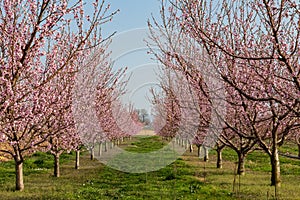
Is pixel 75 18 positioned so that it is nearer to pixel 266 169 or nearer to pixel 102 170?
pixel 102 170

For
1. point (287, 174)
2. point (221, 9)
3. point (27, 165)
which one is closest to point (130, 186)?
point (221, 9)

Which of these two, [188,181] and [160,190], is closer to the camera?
[160,190]

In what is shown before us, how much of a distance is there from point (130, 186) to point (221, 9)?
6.89 m

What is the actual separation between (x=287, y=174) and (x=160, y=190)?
25.7ft

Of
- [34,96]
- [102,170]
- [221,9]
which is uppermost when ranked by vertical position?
[221,9]

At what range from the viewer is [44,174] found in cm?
1659

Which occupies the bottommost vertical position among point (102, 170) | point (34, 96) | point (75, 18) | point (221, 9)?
point (102, 170)

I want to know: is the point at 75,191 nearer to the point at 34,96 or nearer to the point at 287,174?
the point at 34,96

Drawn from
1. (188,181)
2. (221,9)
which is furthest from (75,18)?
(188,181)

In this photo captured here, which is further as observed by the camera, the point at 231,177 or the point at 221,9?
the point at 231,177

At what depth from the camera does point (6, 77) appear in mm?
6887

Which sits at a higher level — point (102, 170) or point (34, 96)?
point (34, 96)

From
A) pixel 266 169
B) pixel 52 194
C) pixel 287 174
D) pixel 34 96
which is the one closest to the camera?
pixel 34 96

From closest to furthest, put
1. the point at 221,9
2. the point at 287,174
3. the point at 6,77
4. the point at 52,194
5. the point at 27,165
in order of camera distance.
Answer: the point at 6,77, the point at 221,9, the point at 52,194, the point at 287,174, the point at 27,165
